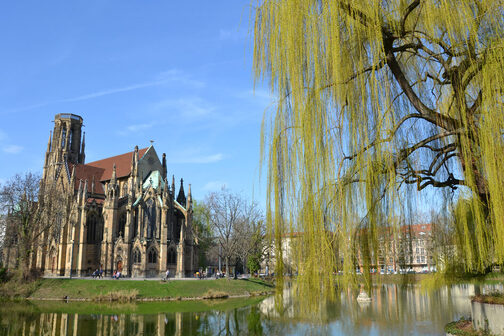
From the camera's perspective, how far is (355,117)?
21.9 ft

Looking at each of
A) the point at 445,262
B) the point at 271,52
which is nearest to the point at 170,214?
the point at 445,262

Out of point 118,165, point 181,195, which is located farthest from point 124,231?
point 118,165

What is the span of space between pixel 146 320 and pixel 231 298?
1672 centimetres

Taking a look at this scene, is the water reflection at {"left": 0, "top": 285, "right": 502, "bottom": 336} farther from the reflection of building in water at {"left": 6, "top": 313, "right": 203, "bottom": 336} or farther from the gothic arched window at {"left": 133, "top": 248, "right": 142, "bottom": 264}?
the gothic arched window at {"left": 133, "top": 248, "right": 142, "bottom": 264}

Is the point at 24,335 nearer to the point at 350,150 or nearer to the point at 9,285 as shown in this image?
the point at 350,150

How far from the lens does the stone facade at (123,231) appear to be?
5138cm

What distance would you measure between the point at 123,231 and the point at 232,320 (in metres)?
34.5

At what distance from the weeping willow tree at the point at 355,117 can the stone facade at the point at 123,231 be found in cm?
4700

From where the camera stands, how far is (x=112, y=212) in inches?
2094

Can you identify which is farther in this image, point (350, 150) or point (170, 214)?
point (170, 214)

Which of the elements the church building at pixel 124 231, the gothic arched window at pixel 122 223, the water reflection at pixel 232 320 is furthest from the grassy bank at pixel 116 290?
the gothic arched window at pixel 122 223

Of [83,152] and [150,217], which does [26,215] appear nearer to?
[150,217]

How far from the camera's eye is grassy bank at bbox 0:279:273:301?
37.2m

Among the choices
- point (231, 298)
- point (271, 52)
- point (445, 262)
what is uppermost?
point (271, 52)
